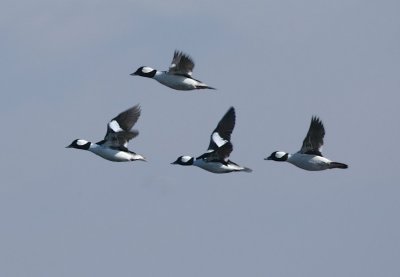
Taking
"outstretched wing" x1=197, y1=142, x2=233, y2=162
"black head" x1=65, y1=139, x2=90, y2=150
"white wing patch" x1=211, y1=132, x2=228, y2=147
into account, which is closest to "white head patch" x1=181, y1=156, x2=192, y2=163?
"white wing patch" x1=211, y1=132, x2=228, y2=147

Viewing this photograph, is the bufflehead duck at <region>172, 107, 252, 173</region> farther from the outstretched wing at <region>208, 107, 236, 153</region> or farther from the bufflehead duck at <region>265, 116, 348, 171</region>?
the bufflehead duck at <region>265, 116, 348, 171</region>

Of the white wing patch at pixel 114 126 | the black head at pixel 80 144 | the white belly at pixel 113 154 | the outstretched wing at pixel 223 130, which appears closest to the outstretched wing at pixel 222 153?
the outstretched wing at pixel 223 130

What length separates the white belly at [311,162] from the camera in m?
68.4

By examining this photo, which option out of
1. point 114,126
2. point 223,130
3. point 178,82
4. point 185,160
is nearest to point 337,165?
point 223,130

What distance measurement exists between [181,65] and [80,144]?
6.66 metres

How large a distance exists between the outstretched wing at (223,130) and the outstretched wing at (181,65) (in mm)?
4478

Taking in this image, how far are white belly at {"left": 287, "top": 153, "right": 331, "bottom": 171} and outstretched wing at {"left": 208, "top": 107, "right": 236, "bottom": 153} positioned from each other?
5.69 meters

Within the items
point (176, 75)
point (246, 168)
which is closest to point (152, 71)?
point (176, 75)

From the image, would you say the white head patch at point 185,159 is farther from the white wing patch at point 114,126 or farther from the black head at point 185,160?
the white wing patch at point 114,126

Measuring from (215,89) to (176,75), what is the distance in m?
2.90

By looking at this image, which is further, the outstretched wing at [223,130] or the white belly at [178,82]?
the outstretched wing at [223,130]

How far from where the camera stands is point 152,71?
72062 millimetres

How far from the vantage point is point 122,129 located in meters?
71.9

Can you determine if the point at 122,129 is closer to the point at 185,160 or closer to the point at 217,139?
the point at 185,160
